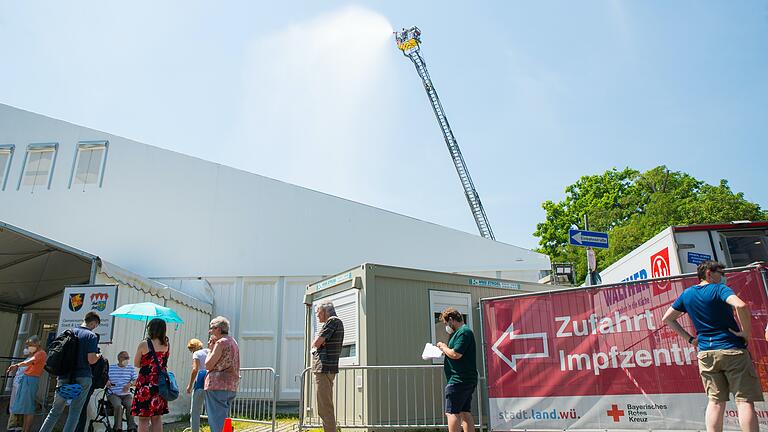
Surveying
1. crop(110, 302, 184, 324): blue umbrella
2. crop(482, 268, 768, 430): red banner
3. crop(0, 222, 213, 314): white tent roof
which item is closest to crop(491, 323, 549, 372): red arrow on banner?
crop(482, 268, 768, 430): red banner

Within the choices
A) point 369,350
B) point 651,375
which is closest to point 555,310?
point 651,375

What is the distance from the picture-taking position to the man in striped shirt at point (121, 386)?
934cm

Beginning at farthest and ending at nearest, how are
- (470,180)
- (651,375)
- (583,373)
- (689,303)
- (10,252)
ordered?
1. (470,180)
2. (10,252)
3. (583,373)
4. (651,375)
5. (689,303)

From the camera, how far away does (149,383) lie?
599 cm

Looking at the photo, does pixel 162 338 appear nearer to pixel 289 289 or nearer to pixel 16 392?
pixel 16 392

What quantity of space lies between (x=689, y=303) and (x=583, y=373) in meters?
1.87

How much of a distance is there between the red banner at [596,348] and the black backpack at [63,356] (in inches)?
215

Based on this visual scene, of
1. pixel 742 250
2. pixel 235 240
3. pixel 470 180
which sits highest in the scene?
pixel 470 180

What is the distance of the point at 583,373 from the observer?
6359 mm

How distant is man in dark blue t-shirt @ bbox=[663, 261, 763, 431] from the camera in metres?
4.43

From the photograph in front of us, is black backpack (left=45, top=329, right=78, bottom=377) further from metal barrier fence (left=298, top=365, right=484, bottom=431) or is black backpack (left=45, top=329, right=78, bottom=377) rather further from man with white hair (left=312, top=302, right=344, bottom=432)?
metal barrier fence (left=298, top=365, right=484, bottom=431)

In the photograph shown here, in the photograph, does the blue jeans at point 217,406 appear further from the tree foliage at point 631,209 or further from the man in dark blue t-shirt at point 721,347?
the tree foliage at point 631,209

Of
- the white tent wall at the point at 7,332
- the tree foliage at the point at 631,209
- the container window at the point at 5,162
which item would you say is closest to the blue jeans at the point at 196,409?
the white tent wall at the point at 7,332

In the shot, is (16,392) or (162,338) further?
(16,392)
